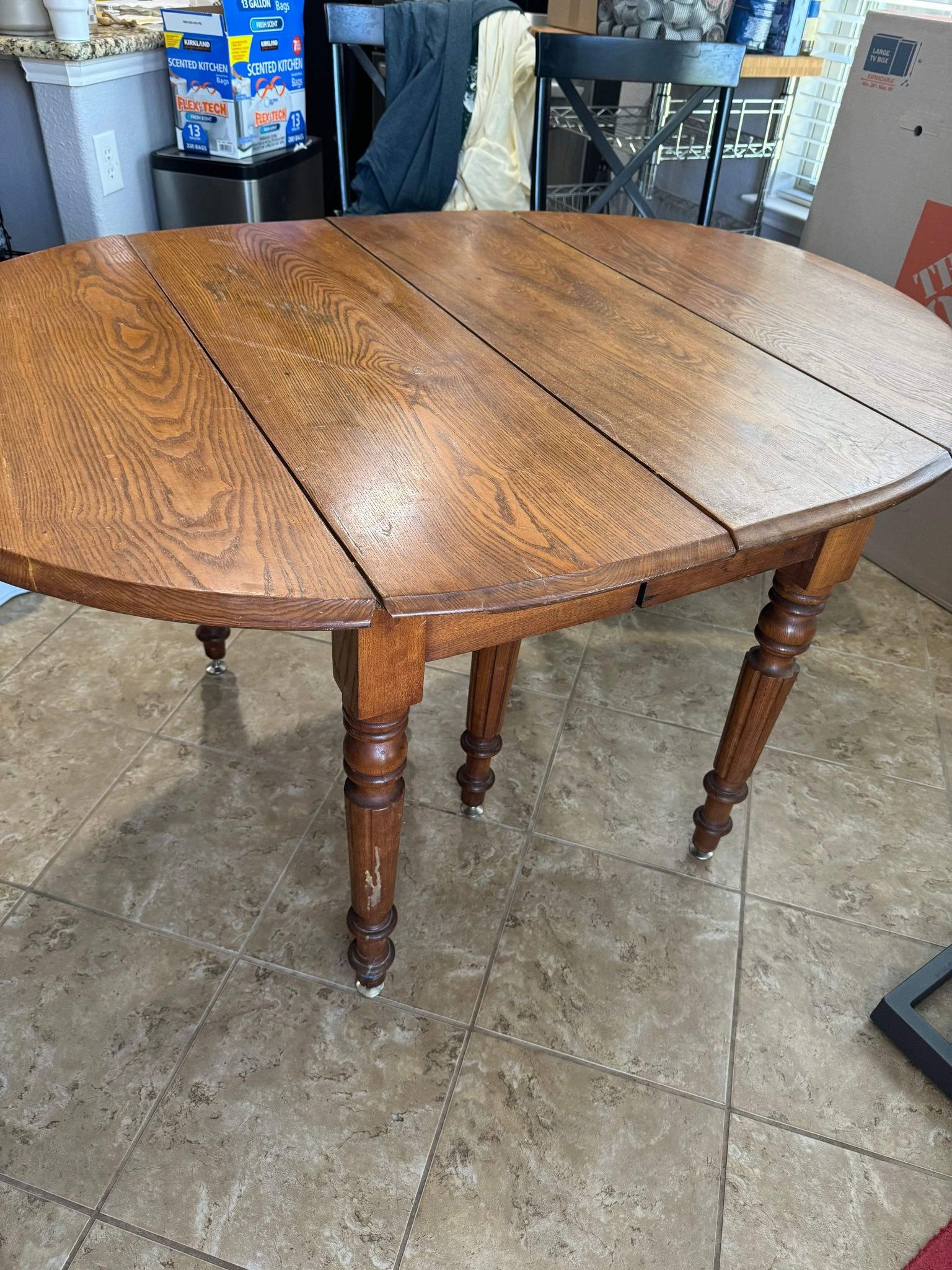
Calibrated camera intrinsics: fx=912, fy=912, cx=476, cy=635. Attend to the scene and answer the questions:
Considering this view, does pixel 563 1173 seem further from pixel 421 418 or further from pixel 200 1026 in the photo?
pixel 421 418

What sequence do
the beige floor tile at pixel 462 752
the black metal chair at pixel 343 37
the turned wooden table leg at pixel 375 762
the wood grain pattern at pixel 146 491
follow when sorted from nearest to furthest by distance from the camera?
the wood grain pattern at pixel 146 491 → the turned wooden table leg at pixel 375 762 → the beige floor tile at pixel 462 752 → the black metal chair at pixel 343 37

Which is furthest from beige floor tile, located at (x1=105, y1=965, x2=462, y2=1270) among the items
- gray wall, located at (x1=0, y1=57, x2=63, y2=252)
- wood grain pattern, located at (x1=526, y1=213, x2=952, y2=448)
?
gray wall, located at (x1=0, y1=57, x2=63, y2=252)

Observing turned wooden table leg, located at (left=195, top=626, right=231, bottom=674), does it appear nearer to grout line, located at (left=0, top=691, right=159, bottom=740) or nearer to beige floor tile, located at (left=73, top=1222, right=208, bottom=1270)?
grout line, located at (left=0, top=691, right=159, bottom=740)

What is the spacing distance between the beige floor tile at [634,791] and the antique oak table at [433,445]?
96 mm

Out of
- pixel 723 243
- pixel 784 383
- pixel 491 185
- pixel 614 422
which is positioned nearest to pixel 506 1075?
pixel 614 422

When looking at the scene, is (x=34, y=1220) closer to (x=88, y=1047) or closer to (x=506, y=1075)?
(x=88, y=1047)

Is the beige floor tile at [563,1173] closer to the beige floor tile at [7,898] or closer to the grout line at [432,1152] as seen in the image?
the grout line at [432,1152]

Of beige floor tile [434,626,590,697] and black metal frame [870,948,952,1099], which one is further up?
black metal frame [870,948,952,1099]

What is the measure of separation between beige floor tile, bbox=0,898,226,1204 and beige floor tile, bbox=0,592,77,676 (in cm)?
62

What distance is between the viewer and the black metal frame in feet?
3.84

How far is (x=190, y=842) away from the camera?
1426mm

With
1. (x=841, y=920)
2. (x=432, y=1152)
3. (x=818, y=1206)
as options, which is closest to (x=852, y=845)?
(x=841, y=920)

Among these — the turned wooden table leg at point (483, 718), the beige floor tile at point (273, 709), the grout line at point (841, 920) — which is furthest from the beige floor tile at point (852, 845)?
the beige floor tile at point (273, 709)

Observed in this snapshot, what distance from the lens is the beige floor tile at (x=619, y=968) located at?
3.94 ft
